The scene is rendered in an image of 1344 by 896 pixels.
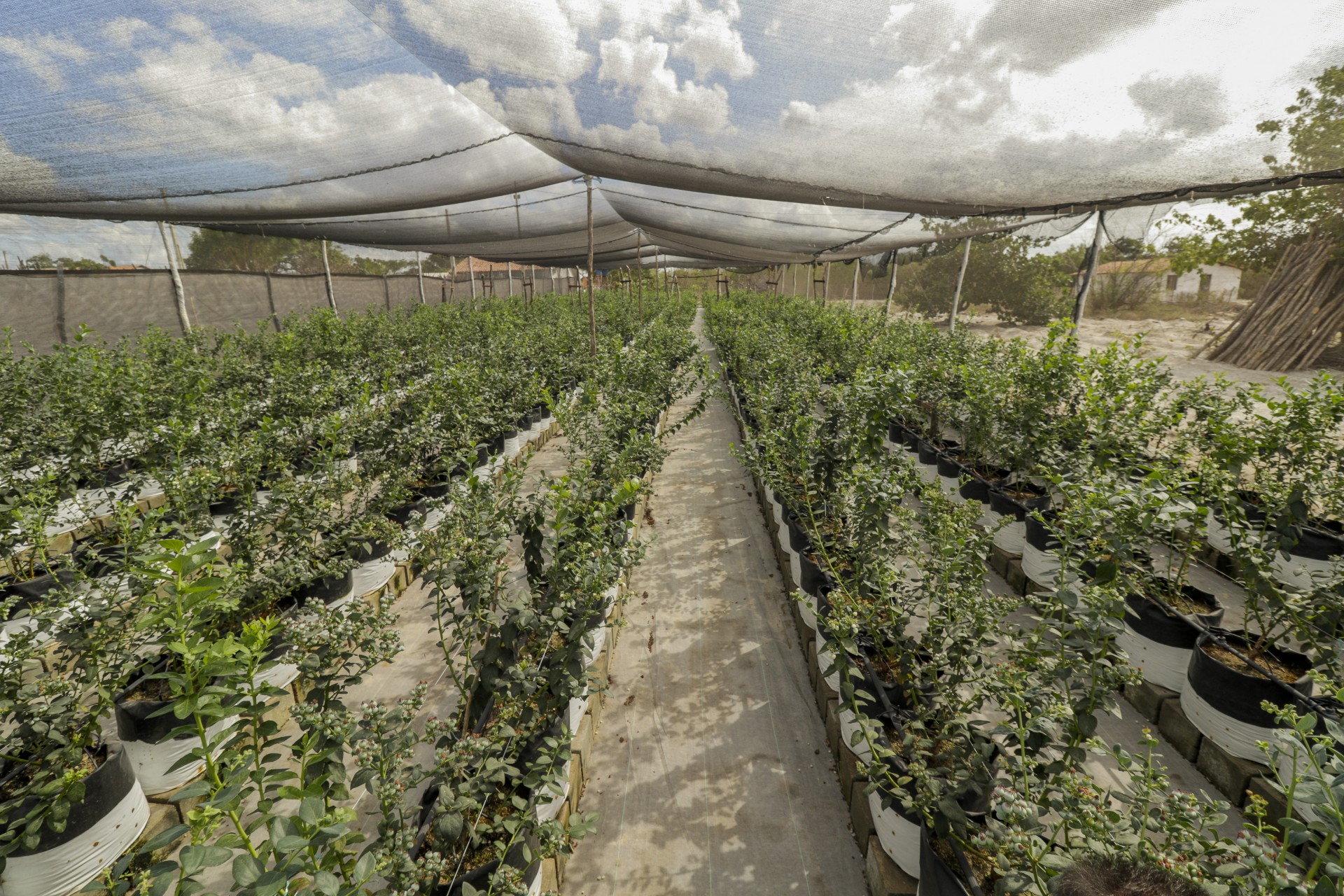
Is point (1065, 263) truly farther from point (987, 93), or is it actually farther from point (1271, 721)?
point (1271, 721)

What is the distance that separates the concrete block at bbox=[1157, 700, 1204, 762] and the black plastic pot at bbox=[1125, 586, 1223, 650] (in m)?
0.29

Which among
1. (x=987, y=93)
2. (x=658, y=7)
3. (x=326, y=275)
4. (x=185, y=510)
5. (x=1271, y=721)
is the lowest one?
(x=1271, y=721)

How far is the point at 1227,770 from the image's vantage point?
2344 mm

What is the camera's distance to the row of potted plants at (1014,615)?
4.23ft

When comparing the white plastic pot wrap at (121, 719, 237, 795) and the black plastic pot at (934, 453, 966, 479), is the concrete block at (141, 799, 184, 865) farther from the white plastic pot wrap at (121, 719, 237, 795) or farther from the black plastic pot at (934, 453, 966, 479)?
the black plastic pot at (934, 453, 966, 479)

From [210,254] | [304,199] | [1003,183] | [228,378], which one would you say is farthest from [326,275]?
[210,254]

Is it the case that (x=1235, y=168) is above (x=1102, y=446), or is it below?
above

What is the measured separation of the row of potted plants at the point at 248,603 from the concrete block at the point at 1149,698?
2774 millimetres

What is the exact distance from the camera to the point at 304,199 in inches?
260

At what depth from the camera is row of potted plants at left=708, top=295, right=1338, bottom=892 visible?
1289 millimetres

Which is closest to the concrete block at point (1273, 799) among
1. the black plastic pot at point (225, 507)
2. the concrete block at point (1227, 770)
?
the concrete block at point (1227, 770)

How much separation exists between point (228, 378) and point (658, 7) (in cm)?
513

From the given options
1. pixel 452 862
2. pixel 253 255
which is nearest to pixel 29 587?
pixel 452 862

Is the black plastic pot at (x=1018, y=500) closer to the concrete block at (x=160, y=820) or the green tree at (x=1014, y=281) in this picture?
the concrete block at (x=160, y=820)
